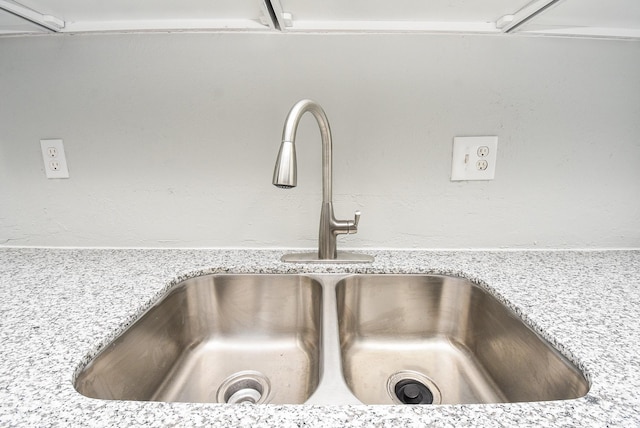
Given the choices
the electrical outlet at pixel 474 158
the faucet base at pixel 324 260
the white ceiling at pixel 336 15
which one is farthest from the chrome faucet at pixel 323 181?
the electrical outlet at pixel 474 158

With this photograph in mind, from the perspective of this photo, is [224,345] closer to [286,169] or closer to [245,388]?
[245,388]

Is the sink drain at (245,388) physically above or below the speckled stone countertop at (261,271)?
below

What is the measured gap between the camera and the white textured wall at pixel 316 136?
29.7 inches

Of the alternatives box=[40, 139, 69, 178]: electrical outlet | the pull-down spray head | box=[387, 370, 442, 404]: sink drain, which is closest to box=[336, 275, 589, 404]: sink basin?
box=[387, 370, 442, 404]: sink drain

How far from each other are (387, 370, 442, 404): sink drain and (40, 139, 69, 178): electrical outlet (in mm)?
1003

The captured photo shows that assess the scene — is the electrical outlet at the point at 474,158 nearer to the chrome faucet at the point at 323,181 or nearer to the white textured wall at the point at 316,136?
the white textured wall at the point at 316,136

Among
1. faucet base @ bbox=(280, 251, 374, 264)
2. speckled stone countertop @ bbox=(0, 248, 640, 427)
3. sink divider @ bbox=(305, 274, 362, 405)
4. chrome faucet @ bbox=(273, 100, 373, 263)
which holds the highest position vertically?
chrome faucet @ bbox=(273, 100, 373, 263)

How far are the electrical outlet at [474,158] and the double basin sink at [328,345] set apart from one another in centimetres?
30

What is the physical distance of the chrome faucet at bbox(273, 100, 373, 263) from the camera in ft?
1.92

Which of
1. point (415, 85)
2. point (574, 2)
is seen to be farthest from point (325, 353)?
point (574, 2)

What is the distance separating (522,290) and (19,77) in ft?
4.37

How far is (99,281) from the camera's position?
0.68 m

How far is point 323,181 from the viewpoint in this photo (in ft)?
2.40

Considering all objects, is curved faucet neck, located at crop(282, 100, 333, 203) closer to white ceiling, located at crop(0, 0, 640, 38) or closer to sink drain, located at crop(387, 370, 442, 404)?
white ceiling, located at crop(0, 0, 640, 38)
